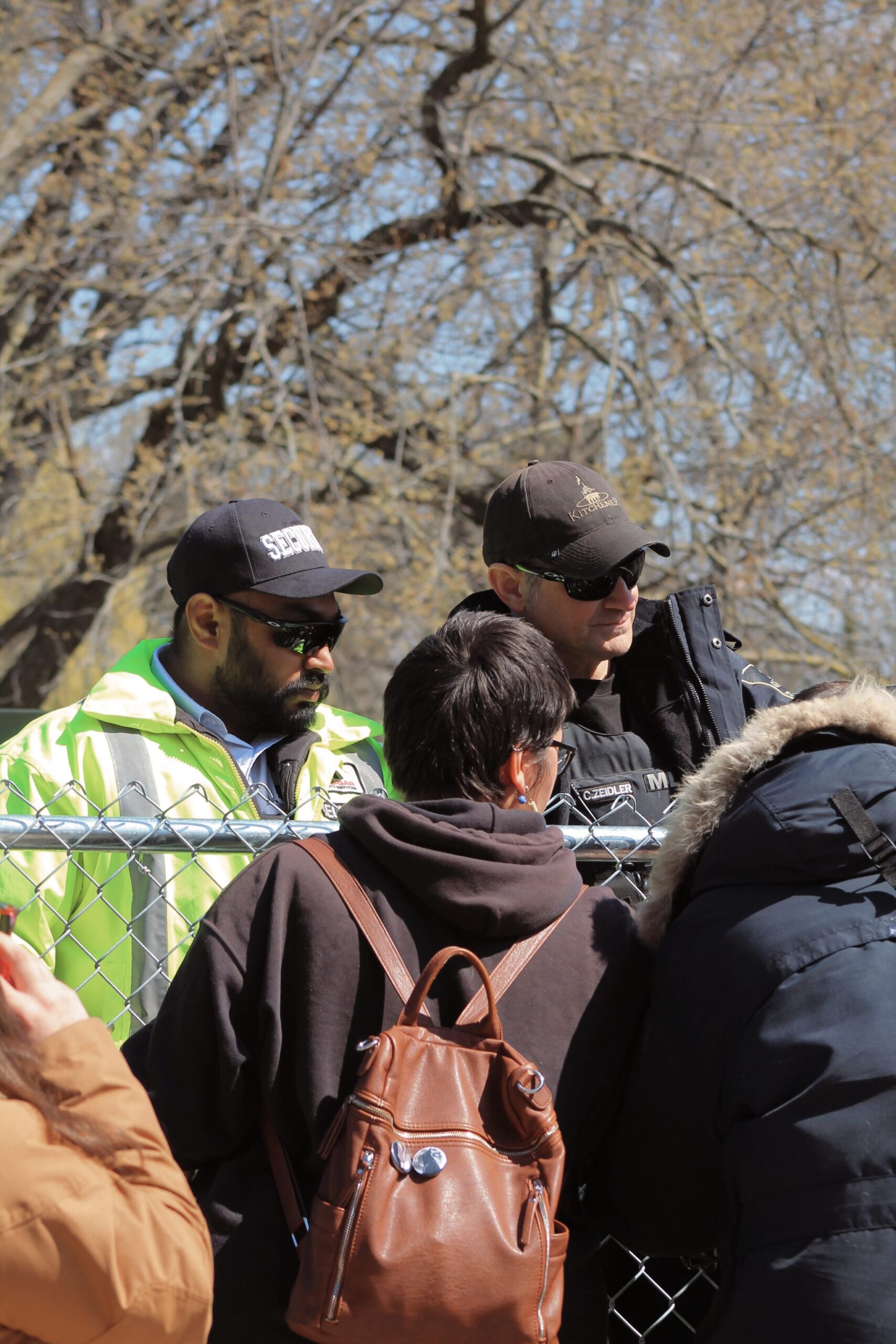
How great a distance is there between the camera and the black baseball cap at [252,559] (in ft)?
9.00

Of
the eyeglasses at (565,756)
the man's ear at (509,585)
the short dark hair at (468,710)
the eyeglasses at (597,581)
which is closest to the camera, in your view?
the short dark hair at (468,710)

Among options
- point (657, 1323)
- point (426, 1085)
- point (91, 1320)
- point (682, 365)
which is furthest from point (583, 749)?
point (682, 365)

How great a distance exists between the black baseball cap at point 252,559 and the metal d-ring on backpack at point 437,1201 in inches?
56.7

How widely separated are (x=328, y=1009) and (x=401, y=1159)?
0.67ft

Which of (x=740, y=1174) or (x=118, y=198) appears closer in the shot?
(x=740, y=1174)

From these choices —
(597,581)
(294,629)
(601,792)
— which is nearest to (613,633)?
(597,581)

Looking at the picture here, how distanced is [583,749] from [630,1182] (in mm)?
1060

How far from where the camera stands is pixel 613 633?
8.63 ft

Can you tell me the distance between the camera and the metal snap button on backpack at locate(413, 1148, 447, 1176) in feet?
4.47

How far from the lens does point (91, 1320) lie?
121 centimetres

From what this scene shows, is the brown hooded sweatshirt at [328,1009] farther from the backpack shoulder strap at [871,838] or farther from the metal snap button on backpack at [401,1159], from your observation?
the backpack shoulder strap at [871,838]

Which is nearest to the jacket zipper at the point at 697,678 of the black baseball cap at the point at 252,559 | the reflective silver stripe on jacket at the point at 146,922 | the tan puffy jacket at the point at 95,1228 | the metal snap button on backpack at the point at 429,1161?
the black baseball cap at the point at 252,559

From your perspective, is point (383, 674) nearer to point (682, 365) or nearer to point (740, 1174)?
point (682, 365)

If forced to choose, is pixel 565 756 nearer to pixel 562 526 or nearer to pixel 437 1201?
pixel 562 526
